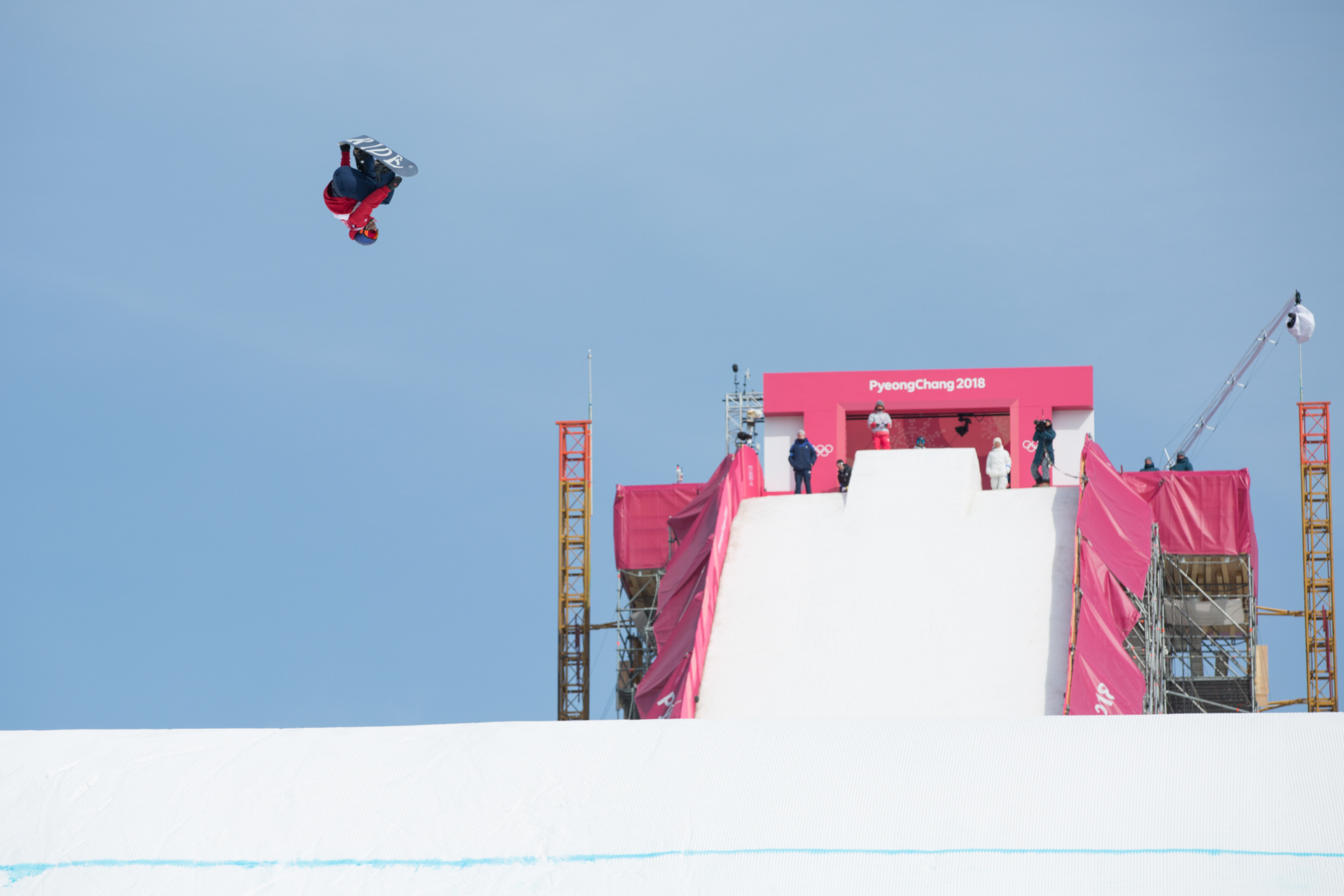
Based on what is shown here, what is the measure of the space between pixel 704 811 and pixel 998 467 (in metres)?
13.2

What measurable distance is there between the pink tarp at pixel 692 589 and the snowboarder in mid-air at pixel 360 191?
5220 mm

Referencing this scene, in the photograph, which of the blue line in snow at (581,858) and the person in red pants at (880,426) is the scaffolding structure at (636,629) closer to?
the person in red pants at (880,426)

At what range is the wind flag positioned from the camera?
3503 centimetres

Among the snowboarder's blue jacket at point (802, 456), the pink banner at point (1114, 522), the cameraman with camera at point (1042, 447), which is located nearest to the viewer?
the pink banner at point (1114, 522)

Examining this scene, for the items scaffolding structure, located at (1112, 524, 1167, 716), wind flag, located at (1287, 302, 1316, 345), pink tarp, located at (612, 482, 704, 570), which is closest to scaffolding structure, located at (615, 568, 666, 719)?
pink tarp, located at (612, 482, 704, 570)

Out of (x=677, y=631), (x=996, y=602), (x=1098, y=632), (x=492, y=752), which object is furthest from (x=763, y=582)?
(x=492, y=752)

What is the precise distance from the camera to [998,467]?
20.7 meters

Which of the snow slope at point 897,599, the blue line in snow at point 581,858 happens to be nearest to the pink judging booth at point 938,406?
the snow slope at point 897,599

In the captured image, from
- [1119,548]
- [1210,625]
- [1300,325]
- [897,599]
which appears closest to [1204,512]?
[1210,625]

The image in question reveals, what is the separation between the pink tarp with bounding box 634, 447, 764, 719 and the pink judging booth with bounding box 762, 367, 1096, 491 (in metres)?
6.21

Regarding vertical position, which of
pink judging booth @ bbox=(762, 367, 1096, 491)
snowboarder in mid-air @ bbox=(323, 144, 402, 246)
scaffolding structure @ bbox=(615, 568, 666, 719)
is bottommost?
scaffolding structure @ bbox=(615, 568, 666, 719)

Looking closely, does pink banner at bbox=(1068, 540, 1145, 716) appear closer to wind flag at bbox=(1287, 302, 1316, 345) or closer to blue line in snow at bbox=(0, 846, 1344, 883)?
blue line in snow at bbox=(0, 846, 1344, 883)

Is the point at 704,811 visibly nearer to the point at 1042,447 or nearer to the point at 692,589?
the point at 692,589

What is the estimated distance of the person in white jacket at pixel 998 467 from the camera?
20578mm
